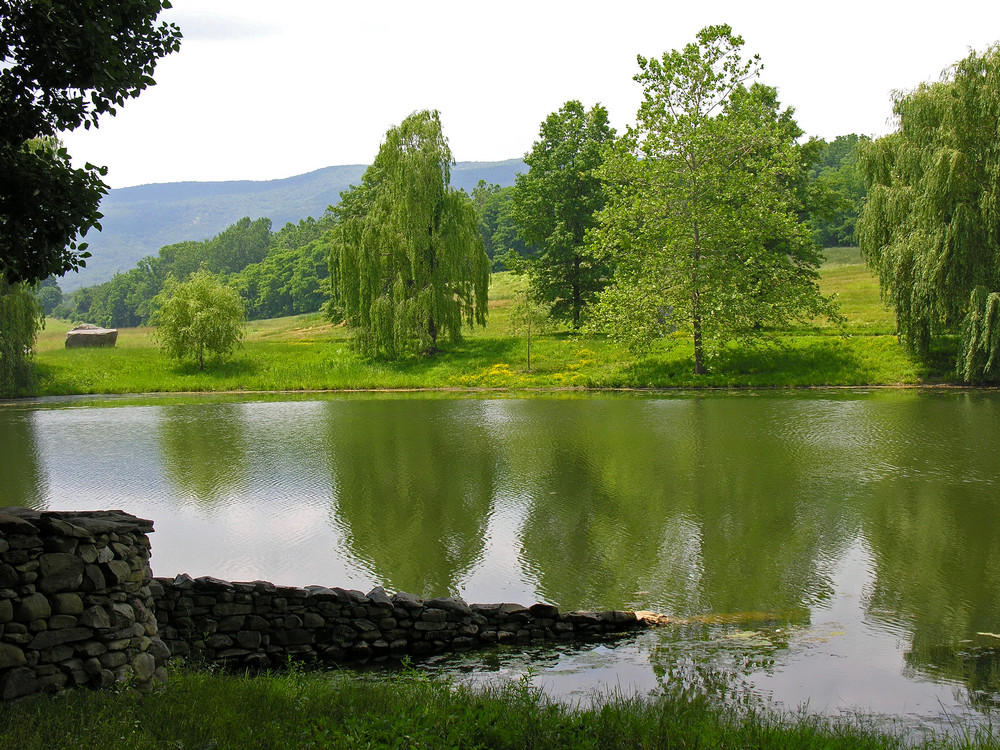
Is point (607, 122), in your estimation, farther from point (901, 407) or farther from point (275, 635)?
point (275, 635)

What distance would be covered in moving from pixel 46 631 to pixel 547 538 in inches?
311

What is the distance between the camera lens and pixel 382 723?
6.02 m

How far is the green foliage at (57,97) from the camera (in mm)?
8797

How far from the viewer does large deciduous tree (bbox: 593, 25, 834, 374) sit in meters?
34.1

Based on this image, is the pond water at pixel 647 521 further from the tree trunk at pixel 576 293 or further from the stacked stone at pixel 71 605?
the tree trunk at pixel 576 293

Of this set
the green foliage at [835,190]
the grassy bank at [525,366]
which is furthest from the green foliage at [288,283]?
the green foliage at [835,190]

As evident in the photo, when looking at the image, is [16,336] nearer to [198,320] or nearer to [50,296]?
[198,320]

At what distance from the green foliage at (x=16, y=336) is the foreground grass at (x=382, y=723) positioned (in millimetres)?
33463

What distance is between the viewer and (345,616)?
8.84m

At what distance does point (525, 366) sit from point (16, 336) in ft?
76.3

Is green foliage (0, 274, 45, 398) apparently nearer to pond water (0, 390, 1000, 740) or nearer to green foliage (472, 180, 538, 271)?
pond water (0, 390, 1000, 740)

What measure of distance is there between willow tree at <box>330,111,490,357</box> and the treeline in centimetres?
4251

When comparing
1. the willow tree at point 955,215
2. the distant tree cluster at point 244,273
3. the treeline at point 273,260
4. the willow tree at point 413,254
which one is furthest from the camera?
the distant tree cluster at point 244,273

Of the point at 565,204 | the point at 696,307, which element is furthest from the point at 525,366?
the point at 565,204
